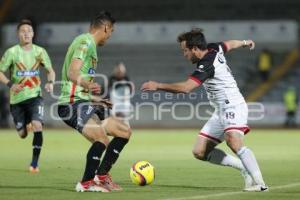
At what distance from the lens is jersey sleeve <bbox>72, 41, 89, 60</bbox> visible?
1009cm

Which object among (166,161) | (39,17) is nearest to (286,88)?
(39,17)

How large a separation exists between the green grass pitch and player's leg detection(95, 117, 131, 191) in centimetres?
32

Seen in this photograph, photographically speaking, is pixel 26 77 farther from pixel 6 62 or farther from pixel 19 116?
pixel 19 116

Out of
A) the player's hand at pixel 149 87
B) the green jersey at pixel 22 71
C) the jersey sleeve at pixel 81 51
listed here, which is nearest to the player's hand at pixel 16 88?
the green jersey at pixel 22 71

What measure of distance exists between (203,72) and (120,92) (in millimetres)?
21061

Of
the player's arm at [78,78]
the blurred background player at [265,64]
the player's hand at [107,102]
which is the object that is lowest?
the player's hand at [107,102]

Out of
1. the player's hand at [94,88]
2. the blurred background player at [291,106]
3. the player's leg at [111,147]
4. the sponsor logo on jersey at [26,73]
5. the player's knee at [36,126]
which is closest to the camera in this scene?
the player's hand at [94,88]

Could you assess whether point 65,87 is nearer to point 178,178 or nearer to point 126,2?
point 178,178

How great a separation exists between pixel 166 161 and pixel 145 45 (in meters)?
22.6

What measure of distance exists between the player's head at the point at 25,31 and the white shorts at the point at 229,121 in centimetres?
432

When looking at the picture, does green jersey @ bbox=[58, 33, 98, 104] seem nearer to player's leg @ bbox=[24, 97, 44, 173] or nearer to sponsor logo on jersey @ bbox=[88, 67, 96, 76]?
sponsor logo on jersey @ bbox=[88, 67, 96, 76]

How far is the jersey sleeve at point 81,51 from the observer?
10.1 m

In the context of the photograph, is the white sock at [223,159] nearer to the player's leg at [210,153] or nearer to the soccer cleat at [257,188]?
the player's leg at [210,153]

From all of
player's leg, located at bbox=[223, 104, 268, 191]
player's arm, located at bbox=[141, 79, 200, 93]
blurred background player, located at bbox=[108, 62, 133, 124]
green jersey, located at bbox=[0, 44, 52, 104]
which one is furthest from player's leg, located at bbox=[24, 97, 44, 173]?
blurred background player, located at bbox=[108, 62, 133, 124]
